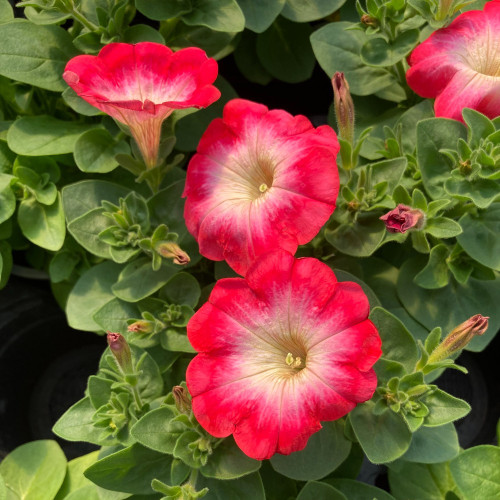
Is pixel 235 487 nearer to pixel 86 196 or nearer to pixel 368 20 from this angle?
pixel 86 196

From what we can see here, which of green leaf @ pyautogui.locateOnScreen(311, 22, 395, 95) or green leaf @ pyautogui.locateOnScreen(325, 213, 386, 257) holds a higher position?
green leaf @ pyautogui.locateOnScreen(311, 22, 395, 95)

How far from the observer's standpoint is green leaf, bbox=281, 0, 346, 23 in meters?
1.01

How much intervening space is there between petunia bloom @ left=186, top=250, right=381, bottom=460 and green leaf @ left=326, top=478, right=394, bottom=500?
0.22 m

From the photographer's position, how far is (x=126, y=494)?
0.86 m

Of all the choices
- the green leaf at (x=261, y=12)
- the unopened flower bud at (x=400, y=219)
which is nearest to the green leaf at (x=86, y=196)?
the green leaf at (x=261, y=12)

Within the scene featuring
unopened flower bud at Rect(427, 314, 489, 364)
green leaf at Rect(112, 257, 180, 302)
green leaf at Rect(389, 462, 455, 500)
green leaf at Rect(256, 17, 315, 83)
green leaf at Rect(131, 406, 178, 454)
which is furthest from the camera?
green leaf at Rect(256, 17, 315, 83)

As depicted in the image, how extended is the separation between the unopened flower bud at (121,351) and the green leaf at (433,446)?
38 centimetres

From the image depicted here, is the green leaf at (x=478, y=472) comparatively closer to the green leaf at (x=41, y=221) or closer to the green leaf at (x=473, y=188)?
the green leaf at (x=473, y=188)

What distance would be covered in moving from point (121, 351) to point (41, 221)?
1.14 ft

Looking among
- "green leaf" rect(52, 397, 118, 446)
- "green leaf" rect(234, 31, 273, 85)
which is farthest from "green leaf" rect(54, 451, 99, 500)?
"green leaf" rect(234, 31, 273, 85)

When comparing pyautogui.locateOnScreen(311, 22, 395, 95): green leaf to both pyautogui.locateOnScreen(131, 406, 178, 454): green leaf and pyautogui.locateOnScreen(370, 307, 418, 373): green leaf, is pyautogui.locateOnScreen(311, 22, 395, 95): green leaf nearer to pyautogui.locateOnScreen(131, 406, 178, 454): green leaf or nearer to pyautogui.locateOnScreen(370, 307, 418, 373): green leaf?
pyautogui.locateOnScreen(370, 307, 418, 373): green leaf

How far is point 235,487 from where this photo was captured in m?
0.84

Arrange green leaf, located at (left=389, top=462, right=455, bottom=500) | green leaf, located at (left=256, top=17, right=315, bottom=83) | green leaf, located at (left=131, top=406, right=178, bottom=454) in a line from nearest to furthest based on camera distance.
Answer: green leaf, located at (left=131, top=406, right=178, bottom=454) < green leaf, located at (left=389, top=462, right=455, bottom=500) < green leaf, located at (left=256, top=17, right=315, bottom=83)

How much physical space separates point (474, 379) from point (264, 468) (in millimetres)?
504
